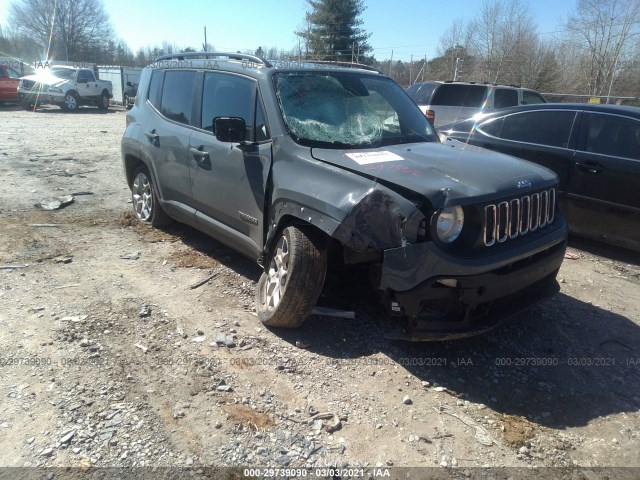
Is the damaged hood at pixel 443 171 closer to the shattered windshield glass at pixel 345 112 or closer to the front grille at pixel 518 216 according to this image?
the front grille at pixel 518 216

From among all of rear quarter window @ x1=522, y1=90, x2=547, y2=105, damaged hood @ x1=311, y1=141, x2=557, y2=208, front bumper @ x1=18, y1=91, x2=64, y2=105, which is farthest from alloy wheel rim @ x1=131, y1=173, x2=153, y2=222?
front bumper @ x1=18, y1=91, x2=64, y2=105

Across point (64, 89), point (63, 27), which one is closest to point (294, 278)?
point (64, 89)

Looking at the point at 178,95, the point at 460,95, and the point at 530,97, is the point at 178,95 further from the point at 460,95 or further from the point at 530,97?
the point at 530,97

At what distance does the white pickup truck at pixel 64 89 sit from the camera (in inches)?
848

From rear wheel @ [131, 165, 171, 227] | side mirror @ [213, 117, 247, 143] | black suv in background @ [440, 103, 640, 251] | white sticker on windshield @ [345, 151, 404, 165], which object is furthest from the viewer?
rear wheel @ [131, 165, 171, 227]

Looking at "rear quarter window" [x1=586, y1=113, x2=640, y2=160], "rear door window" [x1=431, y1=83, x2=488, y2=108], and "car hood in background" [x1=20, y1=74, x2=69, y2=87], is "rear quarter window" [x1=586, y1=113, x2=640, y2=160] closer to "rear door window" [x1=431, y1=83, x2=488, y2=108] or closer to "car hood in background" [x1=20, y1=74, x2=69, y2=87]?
"rear door window" [x1=431, y1=83, x2=488, y2=108]

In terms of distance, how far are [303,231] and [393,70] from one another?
99.1 ft

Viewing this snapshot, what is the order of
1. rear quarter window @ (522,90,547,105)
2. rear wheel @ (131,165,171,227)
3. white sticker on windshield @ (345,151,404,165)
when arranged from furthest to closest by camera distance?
rear quarter window @ (522,90,547,105)
rear wheel @ (131,165,171,227)
white sticker on windshield @ (345,151,404,165)

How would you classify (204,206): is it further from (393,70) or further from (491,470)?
(393,70)

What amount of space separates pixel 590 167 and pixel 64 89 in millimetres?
23356

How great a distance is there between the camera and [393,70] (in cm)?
3120

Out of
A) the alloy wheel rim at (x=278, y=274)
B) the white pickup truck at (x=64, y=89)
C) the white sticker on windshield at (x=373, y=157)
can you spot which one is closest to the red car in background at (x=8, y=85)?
the white pickup truck at (x=64, y=89)

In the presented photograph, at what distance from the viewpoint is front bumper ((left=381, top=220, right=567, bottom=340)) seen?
286cm

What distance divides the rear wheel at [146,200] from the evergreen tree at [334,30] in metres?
30.3
